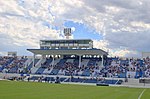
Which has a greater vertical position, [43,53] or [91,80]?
[43,53]

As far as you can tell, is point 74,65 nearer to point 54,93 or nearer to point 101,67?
point 101,67

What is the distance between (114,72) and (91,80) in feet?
23.4

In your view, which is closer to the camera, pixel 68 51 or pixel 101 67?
pixel 101 67

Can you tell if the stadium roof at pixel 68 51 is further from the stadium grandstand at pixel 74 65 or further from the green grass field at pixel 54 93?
the green grass field at pixel 54 93

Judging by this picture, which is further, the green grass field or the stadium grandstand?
the stadium grandstand

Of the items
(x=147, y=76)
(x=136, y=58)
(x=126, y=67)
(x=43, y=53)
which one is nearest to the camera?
(x=147, y=76)

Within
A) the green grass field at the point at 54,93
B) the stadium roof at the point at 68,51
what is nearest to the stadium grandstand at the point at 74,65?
the stadium roof at the point at 68,51

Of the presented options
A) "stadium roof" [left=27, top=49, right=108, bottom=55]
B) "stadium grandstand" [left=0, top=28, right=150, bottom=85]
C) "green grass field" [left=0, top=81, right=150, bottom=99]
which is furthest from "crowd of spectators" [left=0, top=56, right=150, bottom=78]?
"green grass field" [left=0, top=81, right=150, bottom=99]

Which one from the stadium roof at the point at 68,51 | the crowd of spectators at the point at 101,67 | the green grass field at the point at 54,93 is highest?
the stadium roof at the point at 68,51

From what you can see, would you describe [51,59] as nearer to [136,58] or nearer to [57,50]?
[57,50]

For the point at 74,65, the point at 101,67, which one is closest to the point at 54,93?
the point at 101,67

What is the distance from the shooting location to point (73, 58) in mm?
99125

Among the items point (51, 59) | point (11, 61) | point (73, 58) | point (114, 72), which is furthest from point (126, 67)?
point (11, 61)

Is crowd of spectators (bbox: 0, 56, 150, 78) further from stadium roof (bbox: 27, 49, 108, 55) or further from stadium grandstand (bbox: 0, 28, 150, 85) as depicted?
stadium roof (bbox: 27, 49, 108, 55)
